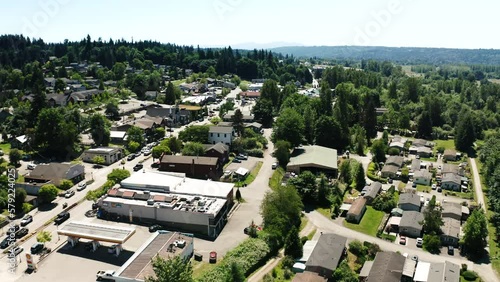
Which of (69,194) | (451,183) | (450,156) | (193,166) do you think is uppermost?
(193,166)

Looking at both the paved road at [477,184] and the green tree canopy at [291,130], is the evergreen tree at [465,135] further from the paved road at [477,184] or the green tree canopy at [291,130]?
the green tree canopy at [291,130]

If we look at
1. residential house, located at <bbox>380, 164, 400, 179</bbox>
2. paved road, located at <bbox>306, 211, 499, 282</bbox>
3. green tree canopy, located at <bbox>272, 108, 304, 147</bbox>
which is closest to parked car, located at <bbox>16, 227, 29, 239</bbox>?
paved road, located at <bbox>306, 211, 499, 282</bbox>

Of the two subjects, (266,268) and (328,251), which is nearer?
(266,268)

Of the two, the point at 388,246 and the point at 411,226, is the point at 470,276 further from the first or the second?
the point at 411,226

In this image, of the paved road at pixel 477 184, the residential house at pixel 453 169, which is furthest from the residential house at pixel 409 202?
the residential house at pixel 453 169

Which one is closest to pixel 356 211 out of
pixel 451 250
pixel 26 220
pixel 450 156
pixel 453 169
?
pixel 451 250

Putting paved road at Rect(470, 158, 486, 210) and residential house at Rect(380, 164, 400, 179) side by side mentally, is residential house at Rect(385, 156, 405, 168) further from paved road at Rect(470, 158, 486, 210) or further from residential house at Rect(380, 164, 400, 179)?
paved road at Rect(470, 158, 486, 210)
